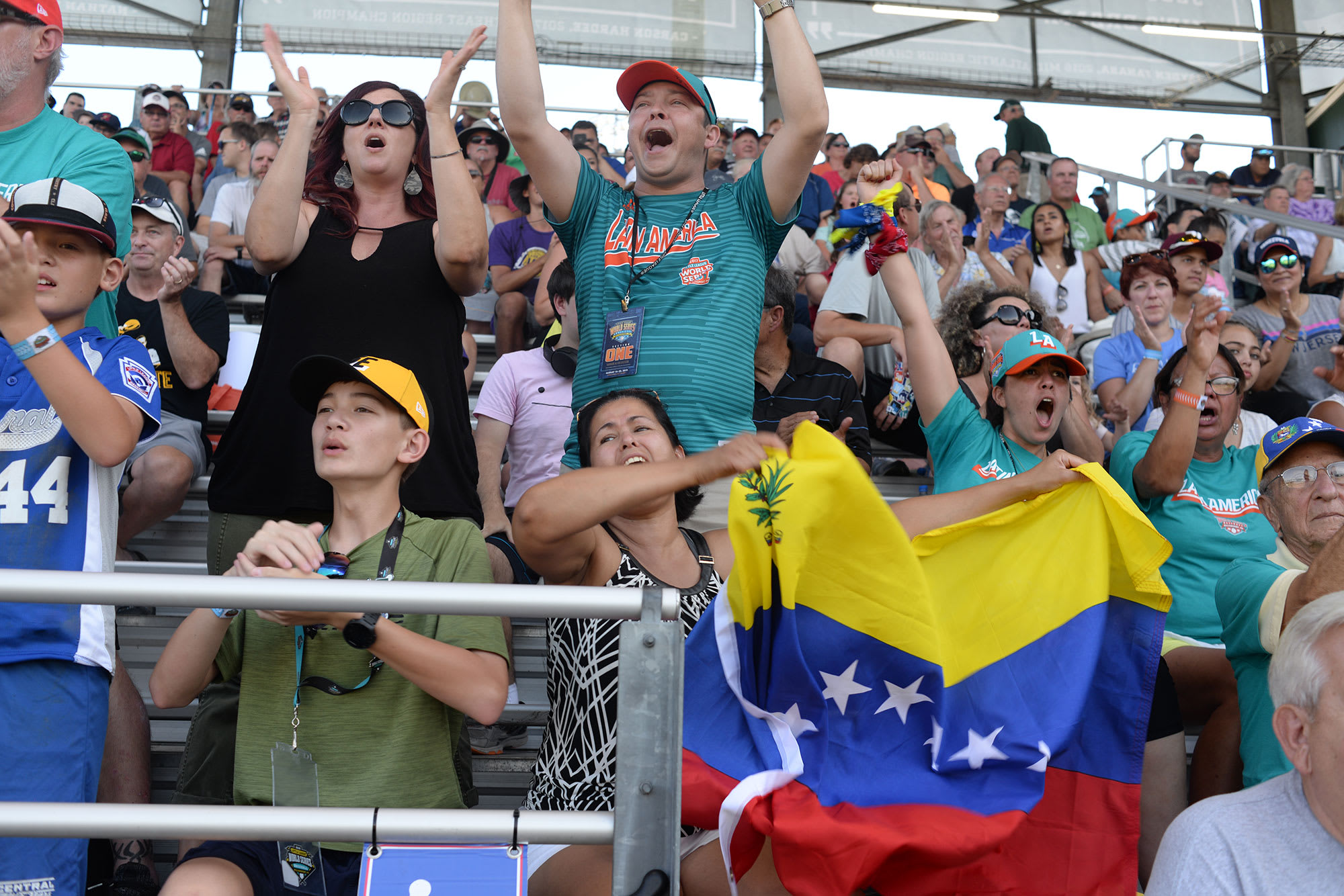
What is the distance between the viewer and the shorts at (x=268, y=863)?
2.11 metres

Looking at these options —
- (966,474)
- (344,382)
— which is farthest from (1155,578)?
(344,382)

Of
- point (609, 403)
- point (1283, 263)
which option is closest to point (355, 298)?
point (609, 403)

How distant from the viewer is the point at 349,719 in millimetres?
2270

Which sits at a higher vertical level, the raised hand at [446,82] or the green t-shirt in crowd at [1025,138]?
the green t-shirt in crowd at [1025,138]

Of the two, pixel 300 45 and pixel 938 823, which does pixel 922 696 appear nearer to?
pixel 938 823

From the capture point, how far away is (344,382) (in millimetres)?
2635

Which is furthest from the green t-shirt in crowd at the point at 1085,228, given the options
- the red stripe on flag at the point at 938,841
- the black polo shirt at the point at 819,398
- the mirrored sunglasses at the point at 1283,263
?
the red stripe on flag at the point at 938,841

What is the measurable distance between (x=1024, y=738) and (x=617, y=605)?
1.13 meters

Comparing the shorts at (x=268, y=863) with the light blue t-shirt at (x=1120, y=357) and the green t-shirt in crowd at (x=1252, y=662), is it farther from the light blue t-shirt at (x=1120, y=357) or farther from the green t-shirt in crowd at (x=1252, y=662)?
the light blue t-shirt at (x=1120, y=357)

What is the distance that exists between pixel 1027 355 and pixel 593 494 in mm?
1880

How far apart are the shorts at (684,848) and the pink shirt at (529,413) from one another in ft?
6.68

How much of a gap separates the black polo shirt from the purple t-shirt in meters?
2.39

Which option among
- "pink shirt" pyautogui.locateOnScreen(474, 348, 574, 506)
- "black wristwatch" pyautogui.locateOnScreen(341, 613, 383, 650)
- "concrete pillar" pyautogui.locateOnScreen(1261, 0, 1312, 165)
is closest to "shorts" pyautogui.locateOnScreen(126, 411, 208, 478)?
"pink shirt" pyautogui.locateOnScreen(474, 348, 574, 506)

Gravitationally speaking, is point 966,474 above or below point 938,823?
above
